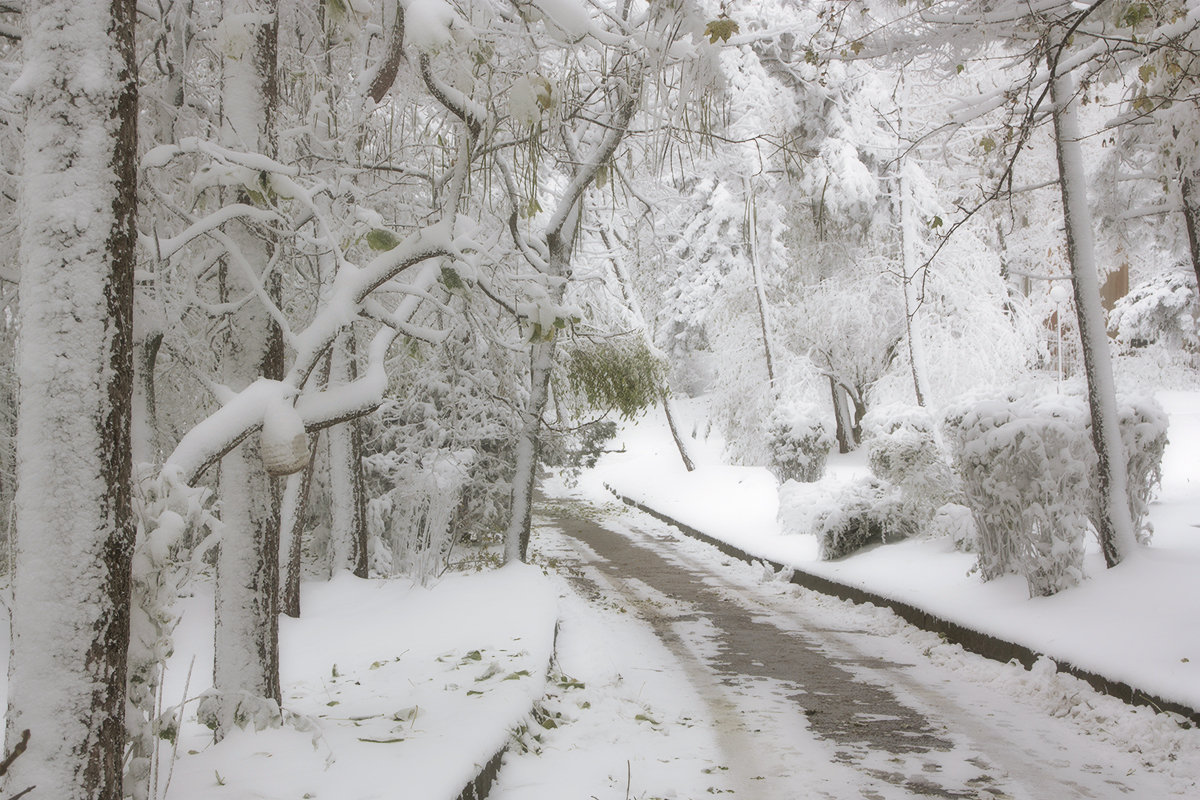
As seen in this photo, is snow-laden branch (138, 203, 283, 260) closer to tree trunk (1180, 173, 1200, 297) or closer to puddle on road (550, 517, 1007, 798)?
puddle on road (550, 517, 1007, 798)

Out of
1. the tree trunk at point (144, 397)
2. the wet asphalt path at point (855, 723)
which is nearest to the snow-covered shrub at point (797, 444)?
the wet asphalt path at point (855, 723)

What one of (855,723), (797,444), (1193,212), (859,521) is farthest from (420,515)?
(797,444)

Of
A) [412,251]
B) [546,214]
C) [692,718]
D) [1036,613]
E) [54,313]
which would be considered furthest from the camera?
[546,214]

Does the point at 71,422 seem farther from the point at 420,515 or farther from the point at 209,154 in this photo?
the point at 420,515

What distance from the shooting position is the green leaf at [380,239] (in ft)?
12.6

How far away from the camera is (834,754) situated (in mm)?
5004

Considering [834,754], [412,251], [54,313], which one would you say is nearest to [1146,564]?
[834,754]

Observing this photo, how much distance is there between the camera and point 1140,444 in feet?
28.7

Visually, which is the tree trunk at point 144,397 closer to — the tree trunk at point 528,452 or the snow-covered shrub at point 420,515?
the snow-covered shrub at point 420,515

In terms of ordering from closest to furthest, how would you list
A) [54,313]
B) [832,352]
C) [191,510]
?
[54,313] → [191,510] → [832,352]

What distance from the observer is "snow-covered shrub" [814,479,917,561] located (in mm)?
12359

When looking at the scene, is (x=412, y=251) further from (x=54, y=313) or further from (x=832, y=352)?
(x=832, y=352)

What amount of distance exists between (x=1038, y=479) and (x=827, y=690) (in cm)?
289

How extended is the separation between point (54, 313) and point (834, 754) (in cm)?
438
